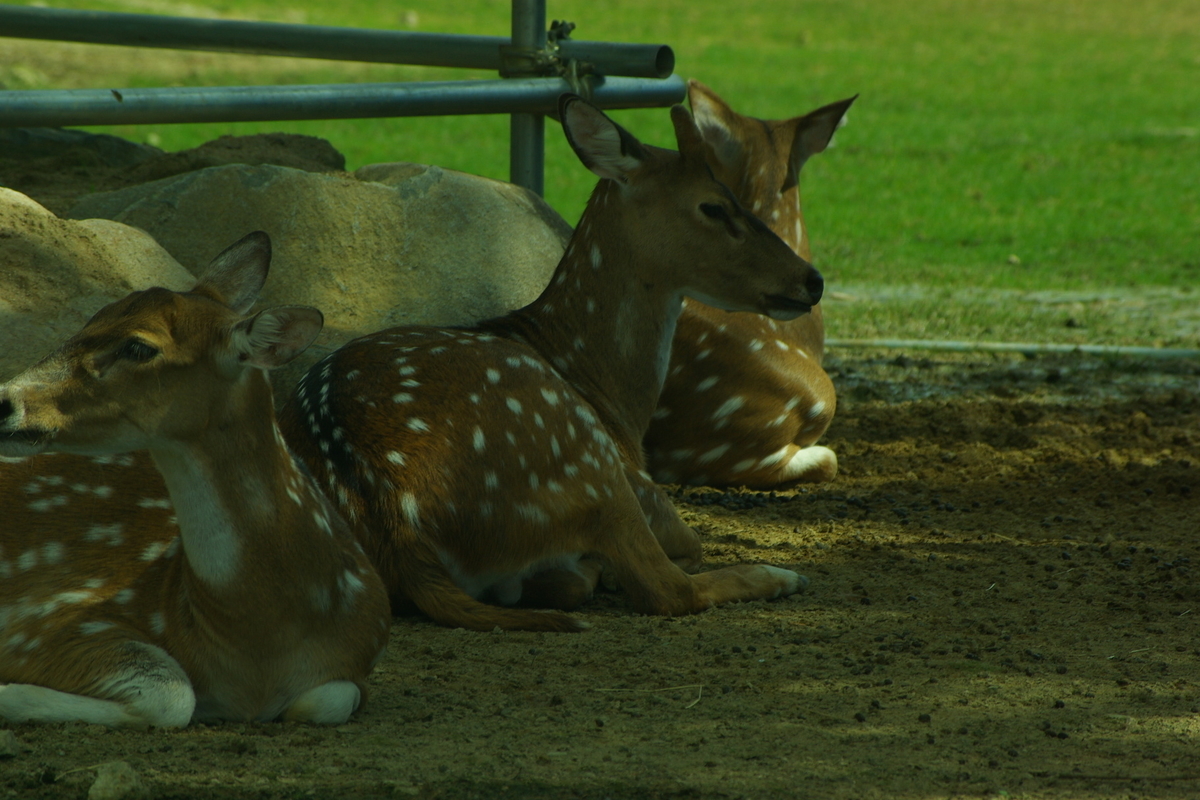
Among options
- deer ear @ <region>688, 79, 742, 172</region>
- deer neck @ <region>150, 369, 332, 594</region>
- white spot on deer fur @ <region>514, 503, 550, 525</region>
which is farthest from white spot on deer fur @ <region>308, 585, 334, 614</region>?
deer ear @ <region>688, 79, 742, 172</region>

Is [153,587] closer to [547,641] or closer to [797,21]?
[547,641]

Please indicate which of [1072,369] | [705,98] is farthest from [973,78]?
[705,98]

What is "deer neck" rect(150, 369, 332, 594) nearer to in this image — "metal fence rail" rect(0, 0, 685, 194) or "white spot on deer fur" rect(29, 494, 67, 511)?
"white spot on deer fur" rect(29, 494, 67, 511)

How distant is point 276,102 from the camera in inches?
208

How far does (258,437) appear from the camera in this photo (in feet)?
10.4

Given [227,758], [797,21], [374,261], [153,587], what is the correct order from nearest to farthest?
[227,758] < [153,587] < [374,261] < [797,21]

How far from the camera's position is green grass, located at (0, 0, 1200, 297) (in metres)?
11.6

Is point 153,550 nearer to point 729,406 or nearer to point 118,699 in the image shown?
point 118,699

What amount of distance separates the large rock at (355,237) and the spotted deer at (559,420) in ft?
2.89

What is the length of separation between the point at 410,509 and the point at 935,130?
15.6 meters

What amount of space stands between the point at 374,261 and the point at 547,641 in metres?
2.50

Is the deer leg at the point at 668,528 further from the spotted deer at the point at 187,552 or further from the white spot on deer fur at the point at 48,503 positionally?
the white spot on deer fur at the point at 48,503

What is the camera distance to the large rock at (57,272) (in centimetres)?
469

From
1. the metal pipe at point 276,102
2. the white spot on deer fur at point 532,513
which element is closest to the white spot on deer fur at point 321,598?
the white spot on deer fur at point 532,513
